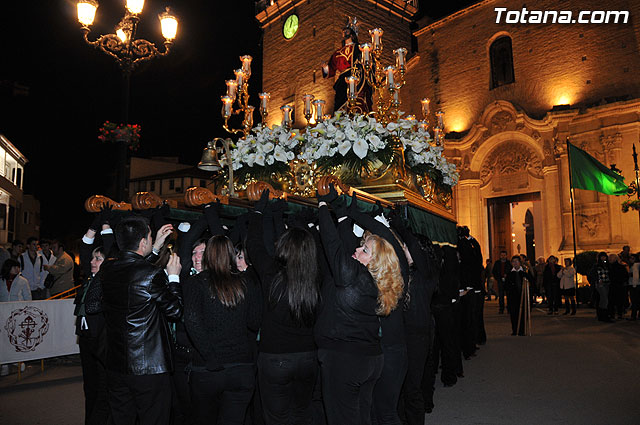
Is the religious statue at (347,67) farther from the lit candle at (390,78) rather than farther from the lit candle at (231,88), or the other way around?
the lit candle at (231,88)

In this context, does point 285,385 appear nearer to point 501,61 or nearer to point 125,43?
point 125,43

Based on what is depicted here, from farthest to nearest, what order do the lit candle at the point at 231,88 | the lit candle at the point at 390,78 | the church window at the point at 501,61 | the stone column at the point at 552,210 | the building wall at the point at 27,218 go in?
1. the building wall at the point at 27,218
2. the church window at the point at 501,61
3. the stone column at the point at 552,210
4. the lit candle at the point at 231,88
5. the lit candle at the point at 390,78

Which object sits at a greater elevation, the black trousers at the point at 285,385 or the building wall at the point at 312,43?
the building wall at the point at 312,43

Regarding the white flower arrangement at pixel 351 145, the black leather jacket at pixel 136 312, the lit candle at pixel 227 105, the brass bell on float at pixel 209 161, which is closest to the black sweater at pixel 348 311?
the black leather jacket at pixel 136 312

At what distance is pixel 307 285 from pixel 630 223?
1745cm

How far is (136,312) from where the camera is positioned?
334 centimetres

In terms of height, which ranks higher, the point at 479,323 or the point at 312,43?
the point at 312,43

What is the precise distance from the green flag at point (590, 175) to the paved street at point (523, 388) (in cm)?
597

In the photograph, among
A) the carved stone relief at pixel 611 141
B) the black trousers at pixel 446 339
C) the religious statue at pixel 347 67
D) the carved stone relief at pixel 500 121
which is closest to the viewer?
the black trousers at pixel 446 339

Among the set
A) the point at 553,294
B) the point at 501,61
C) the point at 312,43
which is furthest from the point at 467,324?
the point at 312,43

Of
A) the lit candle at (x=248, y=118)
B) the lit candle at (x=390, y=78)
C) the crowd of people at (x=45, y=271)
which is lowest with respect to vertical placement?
the crowd of people at (x=45, y=271)

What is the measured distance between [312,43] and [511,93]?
907 cm

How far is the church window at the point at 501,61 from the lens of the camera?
21.6 metres

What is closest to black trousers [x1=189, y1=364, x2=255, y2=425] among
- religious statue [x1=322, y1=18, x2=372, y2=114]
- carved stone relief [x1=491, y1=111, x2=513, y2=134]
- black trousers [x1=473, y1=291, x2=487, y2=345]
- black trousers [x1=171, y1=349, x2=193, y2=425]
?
black trousers [x1=171, y1=349, x2=193, y2=425]
